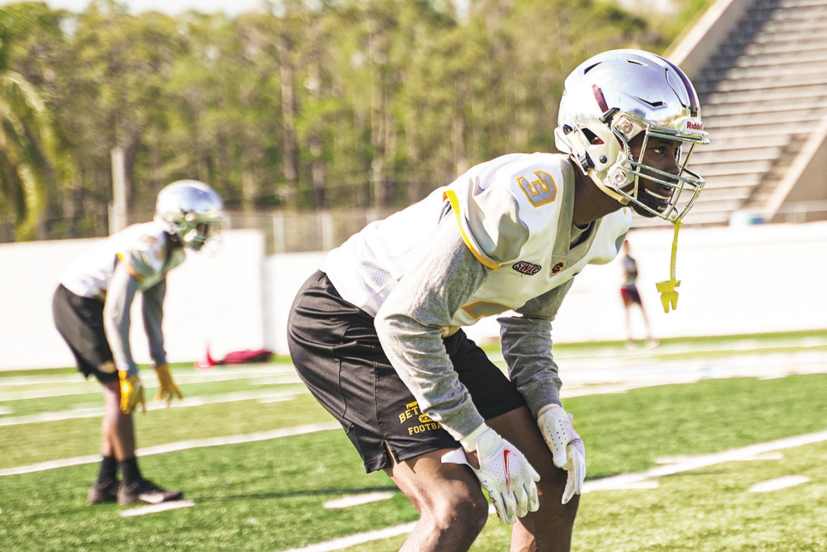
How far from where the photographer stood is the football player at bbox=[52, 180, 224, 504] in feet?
17.4

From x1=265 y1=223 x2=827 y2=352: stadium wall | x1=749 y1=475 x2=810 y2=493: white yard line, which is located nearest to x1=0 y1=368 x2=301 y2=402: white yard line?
x1=265 y1=223 x2=827 y2=352: stadium wall

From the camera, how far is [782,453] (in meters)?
5.74

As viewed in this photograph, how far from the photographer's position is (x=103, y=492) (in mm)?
5441

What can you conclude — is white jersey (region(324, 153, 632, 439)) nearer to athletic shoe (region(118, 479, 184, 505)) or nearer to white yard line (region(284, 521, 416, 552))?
white yard line (region(284, 521, 416, 552))

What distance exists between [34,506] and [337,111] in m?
37.8

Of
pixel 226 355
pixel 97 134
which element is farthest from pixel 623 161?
pixel 97 134

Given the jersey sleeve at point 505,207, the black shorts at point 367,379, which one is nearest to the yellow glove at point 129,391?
the black shorts at point 367,379

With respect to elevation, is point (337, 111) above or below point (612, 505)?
above

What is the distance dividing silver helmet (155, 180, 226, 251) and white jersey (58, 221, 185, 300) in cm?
8

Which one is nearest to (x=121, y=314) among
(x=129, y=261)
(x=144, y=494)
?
(x=129, y=261)

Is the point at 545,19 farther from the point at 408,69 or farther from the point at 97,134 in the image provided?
the point at 97,134

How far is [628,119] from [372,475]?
3681mm

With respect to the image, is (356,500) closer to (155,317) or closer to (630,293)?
(155,317)

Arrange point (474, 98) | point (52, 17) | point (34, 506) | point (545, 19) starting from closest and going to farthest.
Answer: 1. point (34, 506)
2. point (52, 17)
3. point (474, 98)
4. point (545, 19)
